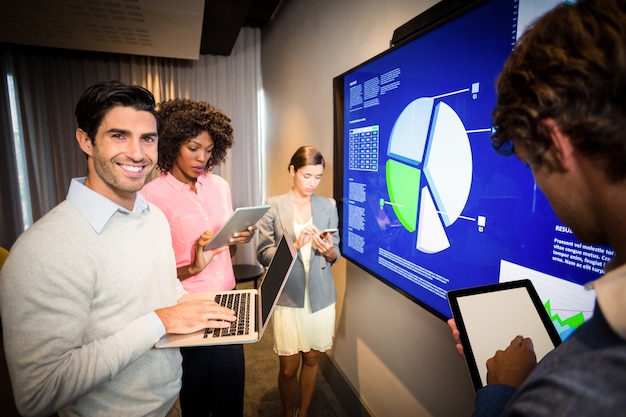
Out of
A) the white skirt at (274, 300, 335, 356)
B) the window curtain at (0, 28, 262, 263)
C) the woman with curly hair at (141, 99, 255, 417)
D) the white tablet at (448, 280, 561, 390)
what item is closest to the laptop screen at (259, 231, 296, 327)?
the woman with curly hair at (141, 99, 255, 417)

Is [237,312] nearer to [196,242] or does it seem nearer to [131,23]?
[196,242]

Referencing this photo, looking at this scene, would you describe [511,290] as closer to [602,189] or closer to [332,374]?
[602,189]

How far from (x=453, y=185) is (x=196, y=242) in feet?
4.43

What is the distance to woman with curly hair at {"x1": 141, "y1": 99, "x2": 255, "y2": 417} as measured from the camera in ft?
5.57

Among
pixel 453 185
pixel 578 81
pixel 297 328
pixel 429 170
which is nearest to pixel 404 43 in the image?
pixel 429 170

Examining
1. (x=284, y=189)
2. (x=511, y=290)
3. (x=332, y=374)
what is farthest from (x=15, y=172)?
(x=511, y=290)

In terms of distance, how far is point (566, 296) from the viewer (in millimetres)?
804

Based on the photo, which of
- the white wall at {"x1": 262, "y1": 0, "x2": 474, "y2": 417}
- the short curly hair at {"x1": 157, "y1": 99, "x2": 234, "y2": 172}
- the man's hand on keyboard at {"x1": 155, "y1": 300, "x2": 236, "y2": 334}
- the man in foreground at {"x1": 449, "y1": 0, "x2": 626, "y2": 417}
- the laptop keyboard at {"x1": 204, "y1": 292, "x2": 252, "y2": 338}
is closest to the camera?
the man in foreground at {"x1": 449, "y1": 0, "x2": 626, "y2": 417}

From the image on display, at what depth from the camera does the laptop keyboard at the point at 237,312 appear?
44.0 inches

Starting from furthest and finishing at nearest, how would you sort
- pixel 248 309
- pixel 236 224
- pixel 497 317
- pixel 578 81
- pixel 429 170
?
1. pixel 236 224
2. pixel 248 309
3. pixel 429 170
4. pixel 497 317
5. pixel 578 81

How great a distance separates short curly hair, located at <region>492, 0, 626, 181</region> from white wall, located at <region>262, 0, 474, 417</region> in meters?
1.00

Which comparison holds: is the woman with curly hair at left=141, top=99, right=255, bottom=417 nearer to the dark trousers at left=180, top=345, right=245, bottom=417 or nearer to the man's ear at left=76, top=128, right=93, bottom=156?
the dark trousers at left=180, top=345, right=245, bottom=417

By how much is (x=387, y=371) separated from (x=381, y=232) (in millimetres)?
878

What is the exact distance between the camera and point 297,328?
198 centimetres
